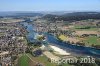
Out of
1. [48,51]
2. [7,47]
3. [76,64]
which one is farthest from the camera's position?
[7,47]

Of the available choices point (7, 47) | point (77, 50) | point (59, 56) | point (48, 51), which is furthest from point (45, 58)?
point (7, 47)

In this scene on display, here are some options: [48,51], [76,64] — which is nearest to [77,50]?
[48,51]

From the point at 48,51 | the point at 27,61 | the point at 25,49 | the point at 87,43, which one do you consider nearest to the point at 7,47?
the point at 25,49

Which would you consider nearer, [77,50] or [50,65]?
[50,65]

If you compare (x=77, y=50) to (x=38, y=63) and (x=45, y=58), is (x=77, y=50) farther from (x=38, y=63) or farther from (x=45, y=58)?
(x=38, y=63)

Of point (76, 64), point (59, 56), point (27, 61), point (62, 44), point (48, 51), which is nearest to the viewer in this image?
point (76, 64)

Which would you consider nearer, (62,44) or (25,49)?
(25,49)

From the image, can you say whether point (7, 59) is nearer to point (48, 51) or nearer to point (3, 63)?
point (3, 63)

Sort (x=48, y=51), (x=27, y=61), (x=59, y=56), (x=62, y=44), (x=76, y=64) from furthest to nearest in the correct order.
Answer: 1. (x=62, y=44)
2. (x=48, y=51)
3. (x=59, y=56)
4. (x=27, y=61)
5. (x=76, y=64)

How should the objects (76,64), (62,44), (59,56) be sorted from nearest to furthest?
1. (76,64)
2. (59,56)
3. (62,44)
